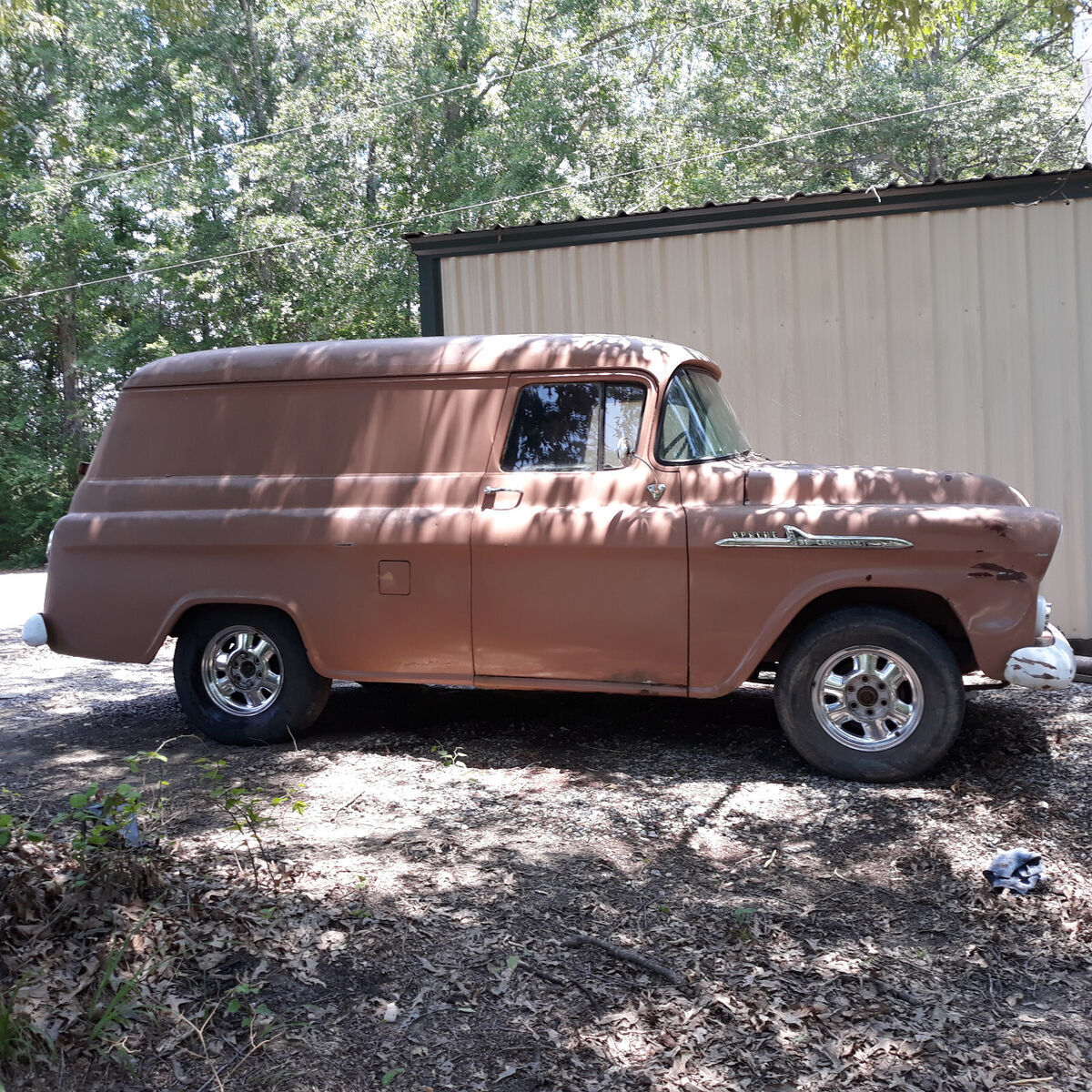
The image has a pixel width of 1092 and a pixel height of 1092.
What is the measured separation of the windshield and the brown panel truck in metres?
0.02

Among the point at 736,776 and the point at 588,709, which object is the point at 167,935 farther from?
the point at 588,709

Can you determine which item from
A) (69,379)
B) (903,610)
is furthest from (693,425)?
(69,379)

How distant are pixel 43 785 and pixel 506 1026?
323cm

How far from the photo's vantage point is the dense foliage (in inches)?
939

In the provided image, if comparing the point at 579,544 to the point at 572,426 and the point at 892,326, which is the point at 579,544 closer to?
the point at 572,426

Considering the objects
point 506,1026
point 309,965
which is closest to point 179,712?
point 309,965

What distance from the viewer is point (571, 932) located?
12.0 ft

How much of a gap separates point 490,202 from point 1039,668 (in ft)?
65.0

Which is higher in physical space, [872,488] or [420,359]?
[420,359]

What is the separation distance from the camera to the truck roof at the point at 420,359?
5793 mm

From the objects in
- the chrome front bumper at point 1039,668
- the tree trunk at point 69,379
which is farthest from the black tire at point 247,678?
the tree trunk at point 69,379

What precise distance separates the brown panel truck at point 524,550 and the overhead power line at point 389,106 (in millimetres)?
18802

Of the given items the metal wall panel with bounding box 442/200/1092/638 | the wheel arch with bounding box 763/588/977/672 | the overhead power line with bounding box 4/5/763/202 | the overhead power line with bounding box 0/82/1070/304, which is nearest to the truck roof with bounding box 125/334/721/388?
the wheel arch with bounding box 763/588/977/672

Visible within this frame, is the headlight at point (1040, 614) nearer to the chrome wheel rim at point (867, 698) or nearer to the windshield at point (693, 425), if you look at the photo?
the chrome wheel rim at point (867, 698)
